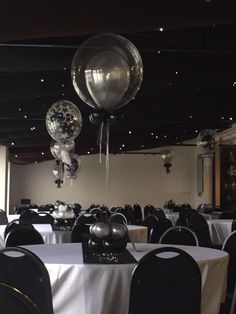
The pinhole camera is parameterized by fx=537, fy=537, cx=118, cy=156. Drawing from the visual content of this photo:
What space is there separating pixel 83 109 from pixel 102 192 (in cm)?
1412

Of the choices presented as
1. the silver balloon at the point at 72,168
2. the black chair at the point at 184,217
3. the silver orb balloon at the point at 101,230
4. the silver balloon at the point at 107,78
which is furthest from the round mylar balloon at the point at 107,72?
the silver balloon at the point at 72,168

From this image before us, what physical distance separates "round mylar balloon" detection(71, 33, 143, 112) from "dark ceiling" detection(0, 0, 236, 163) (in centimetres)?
133

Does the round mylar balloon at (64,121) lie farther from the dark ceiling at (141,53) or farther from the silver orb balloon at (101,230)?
the silver orb balloon at (101,230)

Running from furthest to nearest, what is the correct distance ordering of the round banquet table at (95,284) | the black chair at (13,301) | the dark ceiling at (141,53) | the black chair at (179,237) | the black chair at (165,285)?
the dark ceiling at (141,53)
the black chair at (179,237)
the round banquet table at (95,284)
the black chair at (165,285)
the black chair at (13,301)

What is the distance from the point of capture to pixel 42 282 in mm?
2939

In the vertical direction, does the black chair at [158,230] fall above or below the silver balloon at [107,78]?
below

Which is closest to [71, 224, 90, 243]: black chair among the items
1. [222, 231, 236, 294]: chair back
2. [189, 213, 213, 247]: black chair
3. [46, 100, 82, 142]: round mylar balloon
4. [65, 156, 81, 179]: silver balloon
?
[189, 213, 213, 247]: black chair

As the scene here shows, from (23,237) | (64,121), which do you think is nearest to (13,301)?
(23,237)

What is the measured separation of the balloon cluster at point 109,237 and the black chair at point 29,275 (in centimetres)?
87

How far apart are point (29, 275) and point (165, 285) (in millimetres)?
754

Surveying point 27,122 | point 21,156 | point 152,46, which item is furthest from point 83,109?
point 21,156

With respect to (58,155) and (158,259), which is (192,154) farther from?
(158,259)

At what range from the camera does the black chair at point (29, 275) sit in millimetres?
2932

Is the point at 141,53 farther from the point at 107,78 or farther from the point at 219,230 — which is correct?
the point at 107,78
